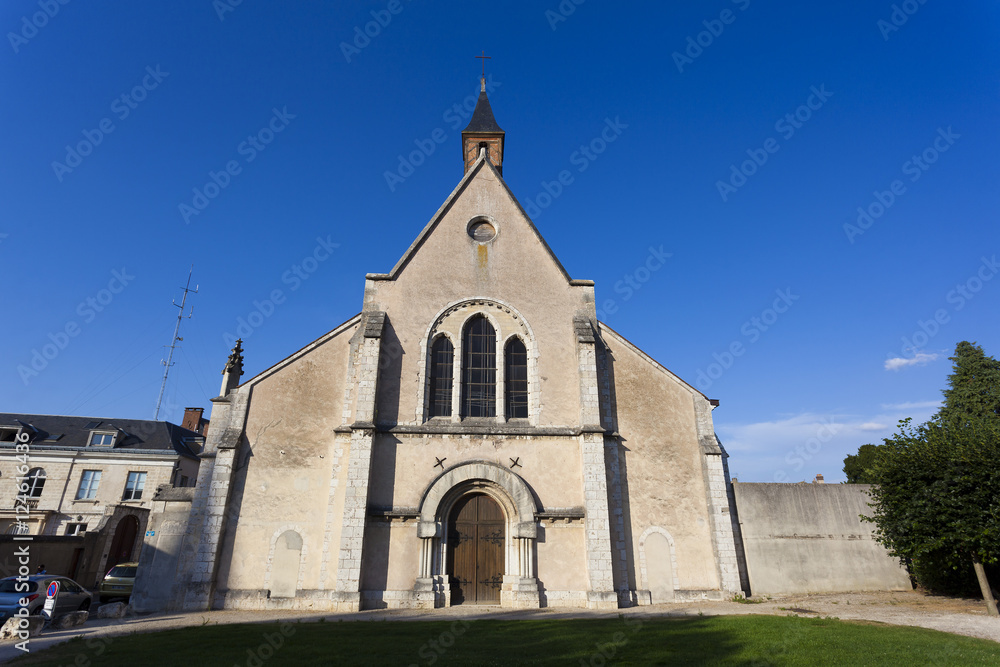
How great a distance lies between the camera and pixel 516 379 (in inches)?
701

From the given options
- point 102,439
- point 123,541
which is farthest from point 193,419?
point 123,541

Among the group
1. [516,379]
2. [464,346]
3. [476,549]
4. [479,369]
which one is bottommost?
[476,549]

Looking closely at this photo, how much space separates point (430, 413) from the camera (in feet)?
56.6

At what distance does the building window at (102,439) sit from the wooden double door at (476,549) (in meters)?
28.1

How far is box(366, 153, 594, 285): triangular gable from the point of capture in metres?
18.7

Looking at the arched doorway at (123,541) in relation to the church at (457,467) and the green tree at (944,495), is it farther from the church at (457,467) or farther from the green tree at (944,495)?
the green tree at (944,495)

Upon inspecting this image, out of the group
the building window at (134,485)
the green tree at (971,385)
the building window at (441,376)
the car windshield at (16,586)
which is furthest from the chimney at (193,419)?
the green tree at (971,385)

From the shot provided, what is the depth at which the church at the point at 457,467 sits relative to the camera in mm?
15172

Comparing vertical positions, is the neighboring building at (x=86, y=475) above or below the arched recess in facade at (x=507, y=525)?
above

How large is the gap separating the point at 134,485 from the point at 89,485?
7.57 feet

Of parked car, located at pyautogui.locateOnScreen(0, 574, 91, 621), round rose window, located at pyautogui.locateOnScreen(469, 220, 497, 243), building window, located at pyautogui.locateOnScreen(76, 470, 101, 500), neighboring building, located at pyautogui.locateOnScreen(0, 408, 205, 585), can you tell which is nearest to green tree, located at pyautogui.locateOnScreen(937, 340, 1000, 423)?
round rose window, located at pyautogui.locateOnScreen(469, 220, 497, 243)

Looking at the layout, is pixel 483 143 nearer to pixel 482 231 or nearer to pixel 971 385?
pixel 482 231

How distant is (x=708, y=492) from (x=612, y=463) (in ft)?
10.2

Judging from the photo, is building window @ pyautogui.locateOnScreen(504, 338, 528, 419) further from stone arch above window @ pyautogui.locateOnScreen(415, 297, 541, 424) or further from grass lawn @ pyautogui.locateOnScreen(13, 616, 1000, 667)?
grass lawn @ pyautogui.locateOnScreen(13, 616, 1000, 667)
